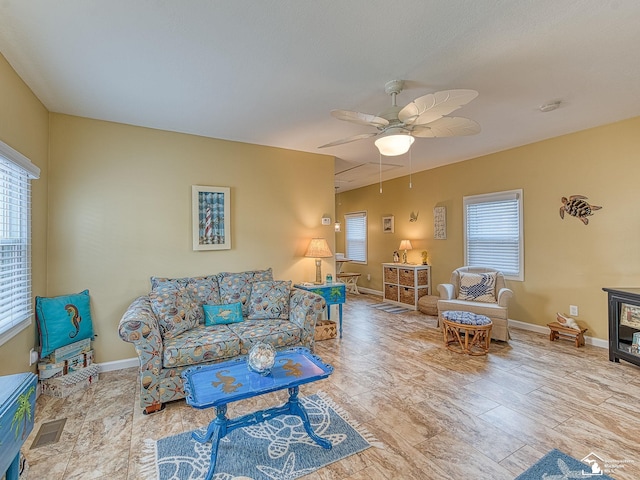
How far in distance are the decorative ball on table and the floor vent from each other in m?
1.48

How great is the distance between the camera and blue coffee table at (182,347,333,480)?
5.68ft

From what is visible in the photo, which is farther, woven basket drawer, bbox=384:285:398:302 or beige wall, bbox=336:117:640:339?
woven basket drawer, bbox=384:285:398:302

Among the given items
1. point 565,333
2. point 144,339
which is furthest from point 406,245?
point 144,339

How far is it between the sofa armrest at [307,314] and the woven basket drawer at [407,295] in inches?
120

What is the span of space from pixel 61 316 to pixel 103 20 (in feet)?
8.18

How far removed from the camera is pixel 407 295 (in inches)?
233

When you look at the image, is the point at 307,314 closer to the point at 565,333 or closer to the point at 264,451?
the point at 264,451

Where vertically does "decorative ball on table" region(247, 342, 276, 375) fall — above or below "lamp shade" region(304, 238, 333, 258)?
below

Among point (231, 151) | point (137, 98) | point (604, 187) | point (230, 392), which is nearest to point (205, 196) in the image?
point (231, 151)

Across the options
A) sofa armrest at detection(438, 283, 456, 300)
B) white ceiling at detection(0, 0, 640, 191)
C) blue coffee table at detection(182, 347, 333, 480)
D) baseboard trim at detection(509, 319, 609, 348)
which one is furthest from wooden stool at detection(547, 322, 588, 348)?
blue coffee table at detection(182, 347, 333, 480)

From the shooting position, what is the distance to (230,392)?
1.76 meters

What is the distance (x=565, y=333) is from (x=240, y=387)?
4069mm

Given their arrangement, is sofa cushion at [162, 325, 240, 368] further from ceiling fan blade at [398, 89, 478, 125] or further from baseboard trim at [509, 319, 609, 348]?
baseboard trim at [509, 319, 609, 348]

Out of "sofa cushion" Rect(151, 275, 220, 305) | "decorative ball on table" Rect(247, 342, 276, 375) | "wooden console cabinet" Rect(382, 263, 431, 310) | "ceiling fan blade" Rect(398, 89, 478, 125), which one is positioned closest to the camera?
"ceiling fan blade" Rect(398, 89, 478, 125)
